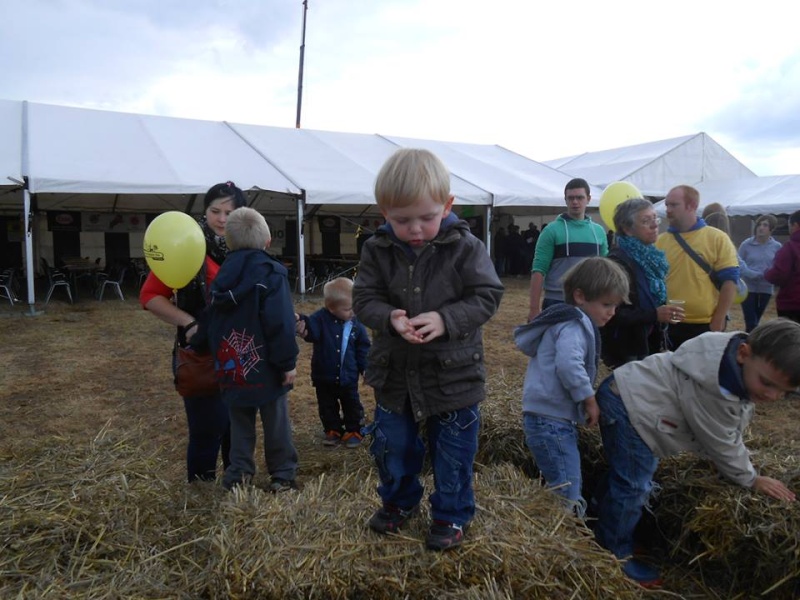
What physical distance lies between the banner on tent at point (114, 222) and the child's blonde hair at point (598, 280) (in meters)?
16.5

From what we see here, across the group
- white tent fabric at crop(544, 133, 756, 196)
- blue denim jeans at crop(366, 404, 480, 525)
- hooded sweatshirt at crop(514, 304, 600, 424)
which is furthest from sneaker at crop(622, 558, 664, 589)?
white tent fabric at crop(544, 133, 756, 196)

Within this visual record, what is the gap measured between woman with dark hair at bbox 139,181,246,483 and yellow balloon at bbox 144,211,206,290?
5 cm

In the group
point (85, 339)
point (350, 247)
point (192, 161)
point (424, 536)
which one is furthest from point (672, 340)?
point (350, 247)

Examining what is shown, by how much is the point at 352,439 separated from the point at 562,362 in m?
2.26

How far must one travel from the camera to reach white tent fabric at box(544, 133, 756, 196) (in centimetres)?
1909

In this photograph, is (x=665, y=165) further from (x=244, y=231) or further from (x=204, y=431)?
(x=204, y=431)

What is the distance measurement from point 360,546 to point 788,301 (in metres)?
4.92

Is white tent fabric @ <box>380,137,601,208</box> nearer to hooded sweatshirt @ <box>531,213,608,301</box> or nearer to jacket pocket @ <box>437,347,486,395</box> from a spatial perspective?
hooded sweatshirt @ <box>531,213,608,301</box>


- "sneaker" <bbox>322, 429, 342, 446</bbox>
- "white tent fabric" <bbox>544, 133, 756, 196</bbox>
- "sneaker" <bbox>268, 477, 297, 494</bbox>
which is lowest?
"sneaker" <bbox>322, 429, 342, 446</bbox>

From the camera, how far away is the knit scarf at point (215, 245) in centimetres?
310

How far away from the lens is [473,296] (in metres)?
1.96

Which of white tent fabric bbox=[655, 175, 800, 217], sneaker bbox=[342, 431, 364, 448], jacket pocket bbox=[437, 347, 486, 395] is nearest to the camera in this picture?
jacket pocket bbox=[437, 347, 486, 395]

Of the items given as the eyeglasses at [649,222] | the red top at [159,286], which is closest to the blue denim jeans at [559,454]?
the eyeglasses at [649,222]

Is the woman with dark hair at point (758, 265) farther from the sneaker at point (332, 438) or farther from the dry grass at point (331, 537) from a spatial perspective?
the sneaker at point (332, 438)
